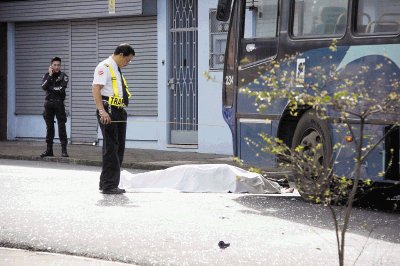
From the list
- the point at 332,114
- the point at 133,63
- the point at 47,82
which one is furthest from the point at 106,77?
the point at 133,63

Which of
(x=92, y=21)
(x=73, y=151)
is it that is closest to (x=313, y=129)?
(x=73, y=151)

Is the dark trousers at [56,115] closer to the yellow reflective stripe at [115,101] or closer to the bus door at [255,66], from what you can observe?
the bus door at [255,66]

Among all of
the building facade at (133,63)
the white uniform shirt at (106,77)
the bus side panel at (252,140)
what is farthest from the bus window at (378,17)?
the building facade at (133,63)

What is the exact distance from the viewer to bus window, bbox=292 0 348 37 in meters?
11.7

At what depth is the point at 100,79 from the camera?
12820 millimetres

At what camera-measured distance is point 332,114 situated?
1109cm

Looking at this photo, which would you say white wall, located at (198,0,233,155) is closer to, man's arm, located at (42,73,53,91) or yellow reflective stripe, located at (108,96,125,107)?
man's arm, located at (42,73,53,91)

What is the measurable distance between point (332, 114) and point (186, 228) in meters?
2.30

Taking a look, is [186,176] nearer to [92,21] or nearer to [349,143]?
[349,143]

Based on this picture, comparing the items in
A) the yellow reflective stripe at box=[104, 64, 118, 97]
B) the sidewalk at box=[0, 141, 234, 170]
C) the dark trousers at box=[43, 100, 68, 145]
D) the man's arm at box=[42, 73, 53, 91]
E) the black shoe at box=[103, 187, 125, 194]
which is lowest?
the sidewalk at box=[0, 141, 234, 170]

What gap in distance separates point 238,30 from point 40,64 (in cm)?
1301

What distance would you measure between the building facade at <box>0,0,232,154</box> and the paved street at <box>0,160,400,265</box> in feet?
28.6

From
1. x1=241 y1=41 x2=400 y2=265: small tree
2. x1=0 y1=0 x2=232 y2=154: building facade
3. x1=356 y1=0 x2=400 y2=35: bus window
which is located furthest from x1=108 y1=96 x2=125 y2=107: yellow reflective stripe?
x1=0 y1=0 x2=232 y2=154: building facade

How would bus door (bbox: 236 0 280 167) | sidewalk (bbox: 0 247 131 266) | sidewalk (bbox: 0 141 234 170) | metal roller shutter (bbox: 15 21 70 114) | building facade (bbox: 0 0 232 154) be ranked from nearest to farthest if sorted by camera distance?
sidewalk (bbox: 0 247 131 266)
bus door (bbox: 236 0 280 167)
sidewalk (bbox: 0 141 234 170)
building facade (bbox: 0 0 232 154)
metal roller shutter (bbox: 15 21 70 114)
